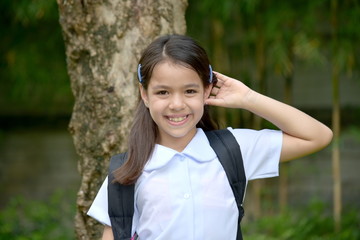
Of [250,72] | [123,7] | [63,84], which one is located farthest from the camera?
[250,72]

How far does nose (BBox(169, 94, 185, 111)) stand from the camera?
5.49 feet

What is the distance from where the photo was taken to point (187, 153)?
1.76 metres

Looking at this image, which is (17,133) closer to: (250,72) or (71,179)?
(71,179)

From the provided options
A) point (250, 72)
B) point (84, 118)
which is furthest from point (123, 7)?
point (250, 72)

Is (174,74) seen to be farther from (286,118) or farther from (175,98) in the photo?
(286,118)

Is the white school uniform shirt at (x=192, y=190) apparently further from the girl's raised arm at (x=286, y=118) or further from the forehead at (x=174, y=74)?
the forehead at (x=174, y=74)

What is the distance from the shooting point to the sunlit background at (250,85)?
4.16 metres

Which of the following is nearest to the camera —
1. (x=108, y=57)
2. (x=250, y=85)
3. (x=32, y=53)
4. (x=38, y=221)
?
(x=108, y=57)

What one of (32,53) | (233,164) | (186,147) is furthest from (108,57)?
(32,53)

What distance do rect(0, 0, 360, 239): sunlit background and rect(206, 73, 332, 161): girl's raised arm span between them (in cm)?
183

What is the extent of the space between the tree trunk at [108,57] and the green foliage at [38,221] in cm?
183

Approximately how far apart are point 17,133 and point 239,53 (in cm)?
286

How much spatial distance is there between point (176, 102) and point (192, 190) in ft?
0.85

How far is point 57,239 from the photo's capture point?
4.11m
